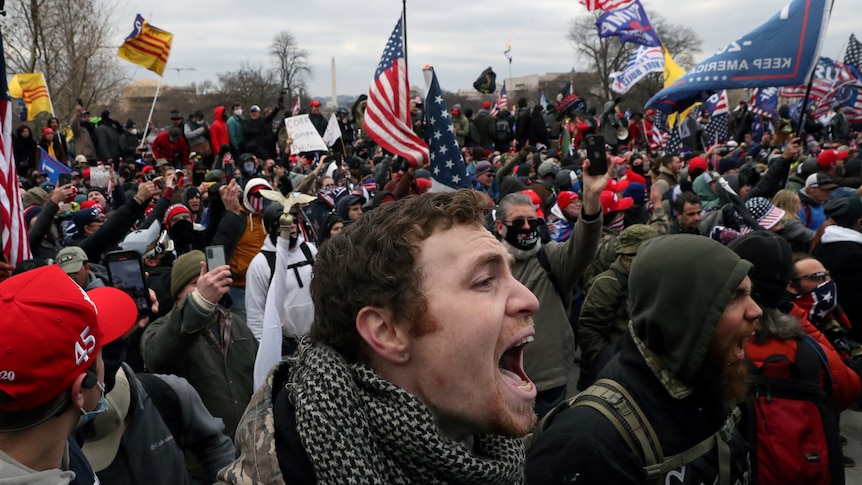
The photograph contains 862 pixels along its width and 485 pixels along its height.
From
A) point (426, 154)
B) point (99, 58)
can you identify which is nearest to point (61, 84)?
point (99, 58)

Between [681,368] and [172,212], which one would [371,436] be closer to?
[681,368]

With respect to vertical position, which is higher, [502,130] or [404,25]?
[404,25]

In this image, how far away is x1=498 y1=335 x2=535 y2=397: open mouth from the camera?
161cm

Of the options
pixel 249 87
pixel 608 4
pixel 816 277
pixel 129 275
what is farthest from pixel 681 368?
pixel 249 87

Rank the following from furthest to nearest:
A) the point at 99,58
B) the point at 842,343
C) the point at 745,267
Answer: the point at 99,58
the point at 842,343
the point at 745,267

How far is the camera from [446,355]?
1523 mm

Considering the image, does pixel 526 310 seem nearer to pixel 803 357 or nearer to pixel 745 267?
pixel 745 267

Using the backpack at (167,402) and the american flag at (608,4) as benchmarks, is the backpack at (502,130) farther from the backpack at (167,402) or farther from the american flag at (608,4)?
the backpack at (167,402)

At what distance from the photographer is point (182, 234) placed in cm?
750

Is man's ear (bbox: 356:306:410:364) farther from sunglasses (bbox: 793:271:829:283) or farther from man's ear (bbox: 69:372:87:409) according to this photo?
sunglasses (bbox: 793:271:829:283)

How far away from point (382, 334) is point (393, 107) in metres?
7.34

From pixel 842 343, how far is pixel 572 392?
9.86ft

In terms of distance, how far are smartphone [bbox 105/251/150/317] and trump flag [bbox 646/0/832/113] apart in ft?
18.9

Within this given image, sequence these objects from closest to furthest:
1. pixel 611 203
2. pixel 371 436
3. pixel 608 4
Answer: pixel 371 436
pixel 611 203
pixel 608 4
